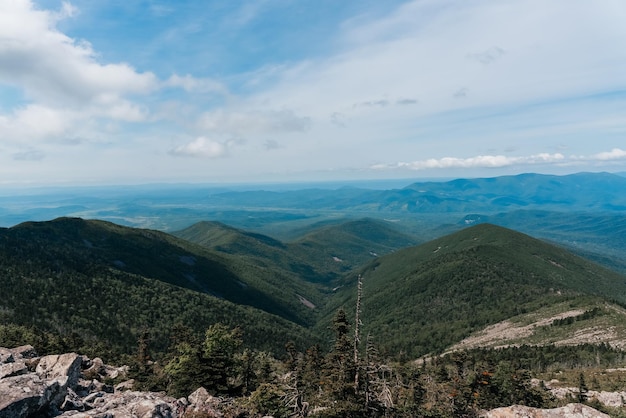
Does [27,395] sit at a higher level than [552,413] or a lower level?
higher

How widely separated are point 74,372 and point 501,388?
63656 millimetres

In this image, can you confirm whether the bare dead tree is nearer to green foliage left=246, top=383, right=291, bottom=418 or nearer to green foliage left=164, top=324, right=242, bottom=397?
green foliage left=246, top=383, right=291, bottom=418

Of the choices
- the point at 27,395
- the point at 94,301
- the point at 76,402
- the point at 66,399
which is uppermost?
the point at 27,395

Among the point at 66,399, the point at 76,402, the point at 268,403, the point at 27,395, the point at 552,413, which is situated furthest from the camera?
the point at 268,403

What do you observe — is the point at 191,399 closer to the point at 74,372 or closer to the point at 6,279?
the point at 74,372

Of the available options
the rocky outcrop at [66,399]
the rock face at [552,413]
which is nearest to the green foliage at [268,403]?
the rocky outcrop at [66,399]

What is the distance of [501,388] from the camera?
58.1 meters

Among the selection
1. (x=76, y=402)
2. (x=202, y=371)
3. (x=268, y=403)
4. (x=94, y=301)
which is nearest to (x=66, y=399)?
(x=76, y=402)

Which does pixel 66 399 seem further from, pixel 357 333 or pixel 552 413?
pixel 552 413

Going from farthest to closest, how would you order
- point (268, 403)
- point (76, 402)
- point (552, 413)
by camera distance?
point (268, 403) < point (552, 413) < point (76, 402)

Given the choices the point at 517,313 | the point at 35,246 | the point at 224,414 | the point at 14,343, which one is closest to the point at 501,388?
the point at 224,414

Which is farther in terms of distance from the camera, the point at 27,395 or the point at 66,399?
the point at 66,399

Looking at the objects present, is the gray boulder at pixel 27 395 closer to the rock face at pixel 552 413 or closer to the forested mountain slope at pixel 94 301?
the rock face at pixel 552 413

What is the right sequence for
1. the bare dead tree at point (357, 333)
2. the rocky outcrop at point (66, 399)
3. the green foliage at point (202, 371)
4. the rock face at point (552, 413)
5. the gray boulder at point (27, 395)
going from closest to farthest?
the gray boulder at point (27, 395) → the rocky outcrop at point (66, 399) → the rock face at point (552, 413) → the bare dead tree at point (357, 333) → the green foliage at point (202, 371)
